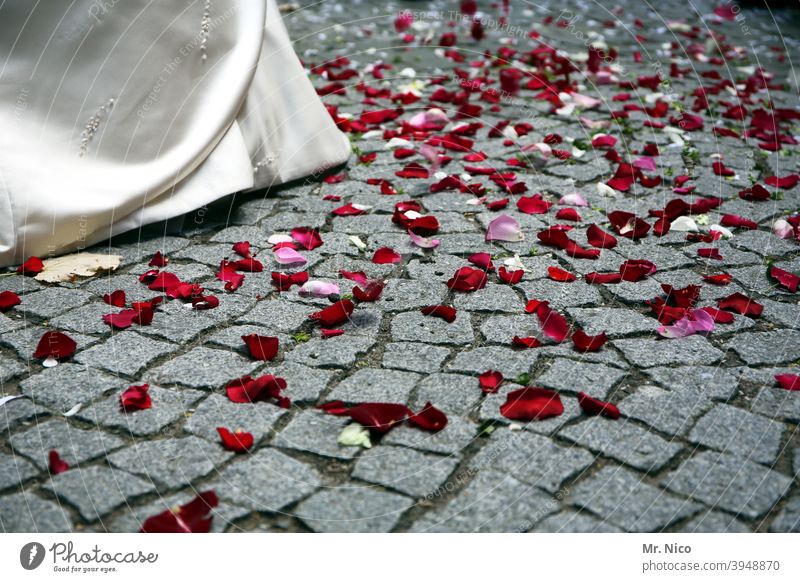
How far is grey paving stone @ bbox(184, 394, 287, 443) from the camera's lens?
1.86 metres

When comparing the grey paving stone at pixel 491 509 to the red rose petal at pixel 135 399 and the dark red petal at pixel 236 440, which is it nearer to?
the dark red petal at pixel 236 440

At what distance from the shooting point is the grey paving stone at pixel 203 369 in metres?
2.05

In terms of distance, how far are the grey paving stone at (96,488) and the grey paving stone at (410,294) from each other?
0.97 m

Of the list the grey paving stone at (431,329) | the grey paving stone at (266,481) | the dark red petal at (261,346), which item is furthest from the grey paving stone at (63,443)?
the grey paving stone at (431,329)

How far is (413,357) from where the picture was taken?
216cm

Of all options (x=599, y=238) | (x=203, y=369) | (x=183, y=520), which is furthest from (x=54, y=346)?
(x=599, y=238)

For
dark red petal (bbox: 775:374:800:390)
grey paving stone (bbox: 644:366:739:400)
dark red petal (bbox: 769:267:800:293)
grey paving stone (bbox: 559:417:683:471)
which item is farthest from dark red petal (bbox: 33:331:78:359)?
dark red petal (bbox: 769:267:800:293)

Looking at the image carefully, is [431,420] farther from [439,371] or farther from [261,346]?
[261,346]

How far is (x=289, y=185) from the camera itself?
10.9ft

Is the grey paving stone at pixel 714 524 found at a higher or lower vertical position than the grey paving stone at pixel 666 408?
higher

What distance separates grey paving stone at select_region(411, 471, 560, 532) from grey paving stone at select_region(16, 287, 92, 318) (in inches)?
54.7

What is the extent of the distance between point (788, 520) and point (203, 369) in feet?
4.70

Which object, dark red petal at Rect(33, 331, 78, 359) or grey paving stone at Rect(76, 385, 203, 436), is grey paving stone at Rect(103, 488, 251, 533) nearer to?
grey paving stone at Rect(76, 385, 203, 436)
